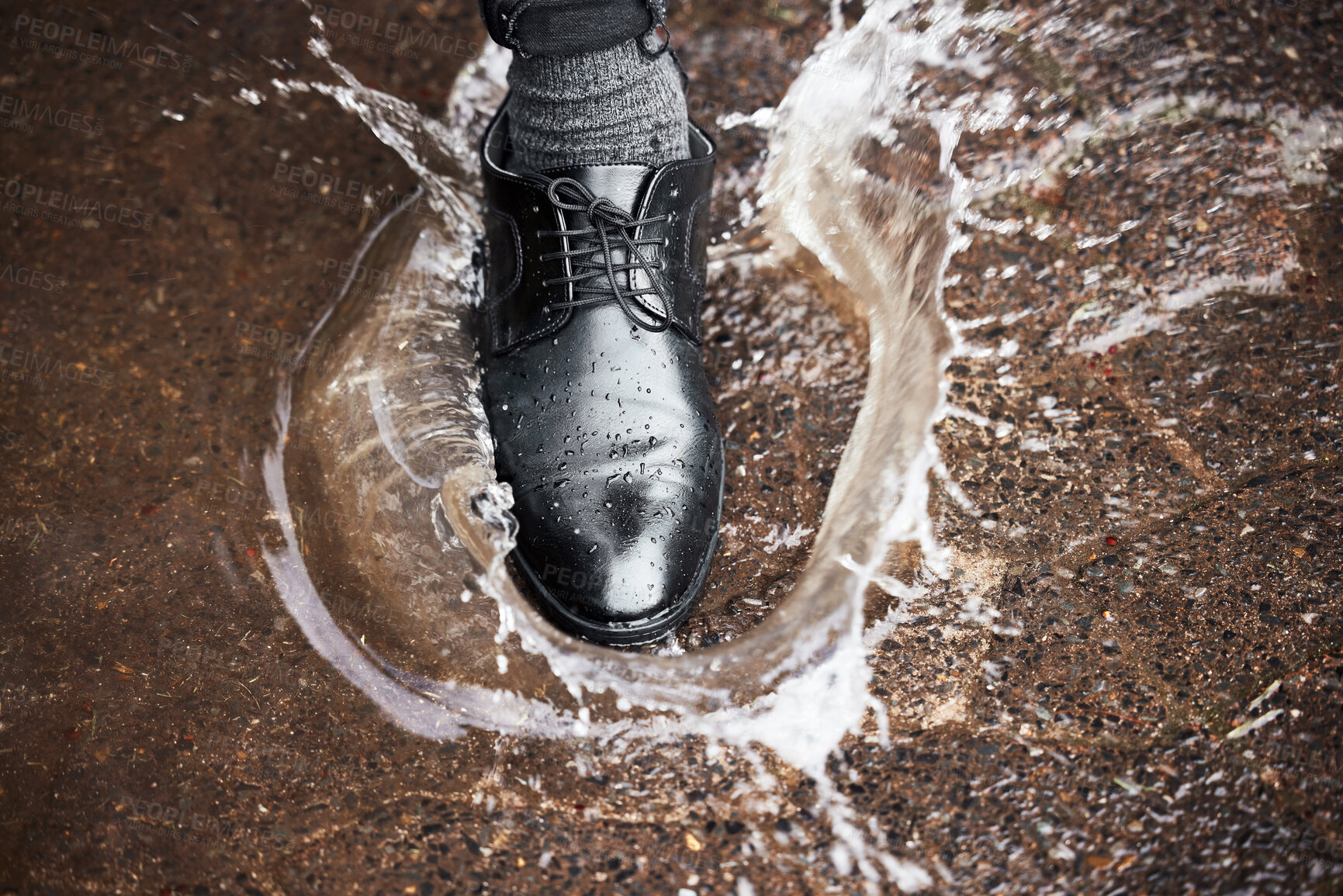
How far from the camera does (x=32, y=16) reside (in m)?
1.91

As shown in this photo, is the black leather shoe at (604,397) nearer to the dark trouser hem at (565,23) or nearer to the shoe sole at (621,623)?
the shoe sole at (621,623)

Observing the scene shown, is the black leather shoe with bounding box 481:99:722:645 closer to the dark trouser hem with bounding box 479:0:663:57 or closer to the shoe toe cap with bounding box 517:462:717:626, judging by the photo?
the shoe toe cap with bounding box 517:462:717:626

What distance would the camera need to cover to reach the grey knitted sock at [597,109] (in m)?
1.35

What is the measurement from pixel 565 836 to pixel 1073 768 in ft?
2.21

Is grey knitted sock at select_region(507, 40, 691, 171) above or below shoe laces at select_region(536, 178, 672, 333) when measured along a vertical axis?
above

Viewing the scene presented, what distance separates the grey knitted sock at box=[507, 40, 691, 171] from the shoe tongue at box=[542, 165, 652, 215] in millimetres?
59

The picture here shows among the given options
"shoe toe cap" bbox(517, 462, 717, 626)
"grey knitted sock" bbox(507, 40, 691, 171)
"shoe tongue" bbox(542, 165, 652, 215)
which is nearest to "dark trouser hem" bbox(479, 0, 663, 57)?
"grey knitted sock" bbox(507, 40, 691, 171)

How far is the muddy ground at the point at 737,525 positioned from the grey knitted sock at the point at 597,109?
0.37 metres

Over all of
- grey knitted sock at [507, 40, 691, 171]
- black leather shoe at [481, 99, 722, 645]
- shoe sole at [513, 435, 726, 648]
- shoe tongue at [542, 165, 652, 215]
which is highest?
grey knitted sock at [507, 40, 691, 171]

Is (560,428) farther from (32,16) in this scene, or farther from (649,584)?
(32,16)

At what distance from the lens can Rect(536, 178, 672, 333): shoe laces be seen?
4.41ft

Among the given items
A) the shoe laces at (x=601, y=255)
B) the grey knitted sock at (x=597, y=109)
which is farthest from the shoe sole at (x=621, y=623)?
the grey knitted sock at (x=597, y=109)

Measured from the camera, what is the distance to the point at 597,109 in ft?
4.51

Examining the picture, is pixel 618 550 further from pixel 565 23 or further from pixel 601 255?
pixel 565 23
